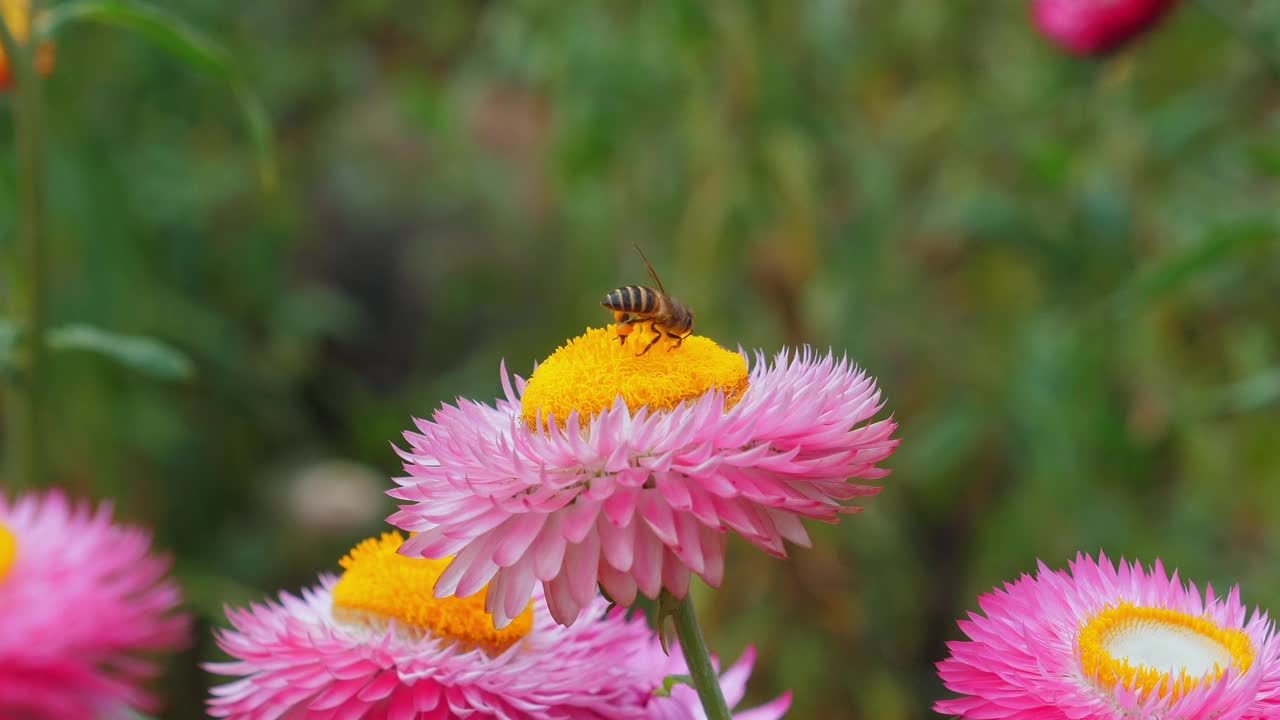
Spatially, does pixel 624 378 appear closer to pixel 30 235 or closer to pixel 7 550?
pixel 7 550

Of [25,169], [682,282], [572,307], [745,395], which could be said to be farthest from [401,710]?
[572,307]

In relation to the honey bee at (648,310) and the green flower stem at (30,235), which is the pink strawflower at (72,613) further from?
the honey bee at (648,310)

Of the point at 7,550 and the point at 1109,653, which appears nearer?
the point at 1109,653

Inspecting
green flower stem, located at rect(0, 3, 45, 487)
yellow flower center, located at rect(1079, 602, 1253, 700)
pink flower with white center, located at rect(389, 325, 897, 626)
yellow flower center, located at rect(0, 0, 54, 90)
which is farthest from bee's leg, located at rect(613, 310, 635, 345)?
yellow flower center, located at rect(0, 0, 54, 90)

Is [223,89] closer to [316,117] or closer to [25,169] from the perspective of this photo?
[316,117]

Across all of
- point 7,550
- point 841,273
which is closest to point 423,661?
point 7,550

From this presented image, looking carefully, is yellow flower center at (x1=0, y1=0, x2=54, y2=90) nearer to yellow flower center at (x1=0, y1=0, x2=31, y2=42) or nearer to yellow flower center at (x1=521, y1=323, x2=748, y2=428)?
yellow flower center at (x1=0, y1=0, x2=31, y2=42)
